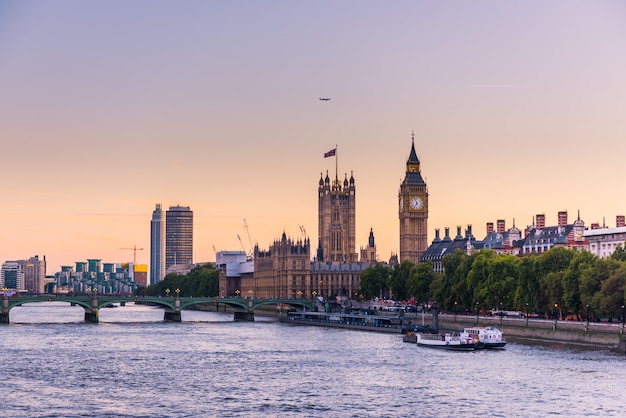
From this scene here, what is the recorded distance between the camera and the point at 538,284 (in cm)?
13475

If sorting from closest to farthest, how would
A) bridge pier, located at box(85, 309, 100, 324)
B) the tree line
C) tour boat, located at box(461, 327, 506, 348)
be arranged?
tour boat, located at box(461, 327, 506, 348) < the tree line < bridge pier, located at box(85, 309, 100, 324)

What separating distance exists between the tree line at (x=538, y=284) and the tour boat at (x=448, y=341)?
1305 cm

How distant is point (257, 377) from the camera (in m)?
90.9

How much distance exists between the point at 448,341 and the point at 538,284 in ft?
73.7

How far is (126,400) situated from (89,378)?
1264 cm

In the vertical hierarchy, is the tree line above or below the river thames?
above

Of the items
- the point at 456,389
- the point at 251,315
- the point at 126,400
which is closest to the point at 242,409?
the point at 126,400

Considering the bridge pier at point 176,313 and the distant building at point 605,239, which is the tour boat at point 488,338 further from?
the bridge pier at point 176,313

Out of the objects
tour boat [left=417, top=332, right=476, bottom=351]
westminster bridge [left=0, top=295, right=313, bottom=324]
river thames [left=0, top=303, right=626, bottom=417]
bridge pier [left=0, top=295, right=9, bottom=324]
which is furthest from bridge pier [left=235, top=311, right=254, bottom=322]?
tour boat [left=417, top=332, right=476, bottom=351]

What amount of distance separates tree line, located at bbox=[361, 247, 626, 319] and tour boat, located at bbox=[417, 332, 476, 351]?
1305cm

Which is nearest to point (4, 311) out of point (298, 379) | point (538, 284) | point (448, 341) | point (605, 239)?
point (538, 284)

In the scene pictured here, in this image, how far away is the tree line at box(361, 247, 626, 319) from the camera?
11829 centimetres

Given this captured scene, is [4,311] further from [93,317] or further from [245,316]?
[245,316]

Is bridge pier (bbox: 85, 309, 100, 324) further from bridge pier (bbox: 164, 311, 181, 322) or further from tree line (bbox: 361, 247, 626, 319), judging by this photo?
tree line (bbox: 361, 247, 626, 319)
